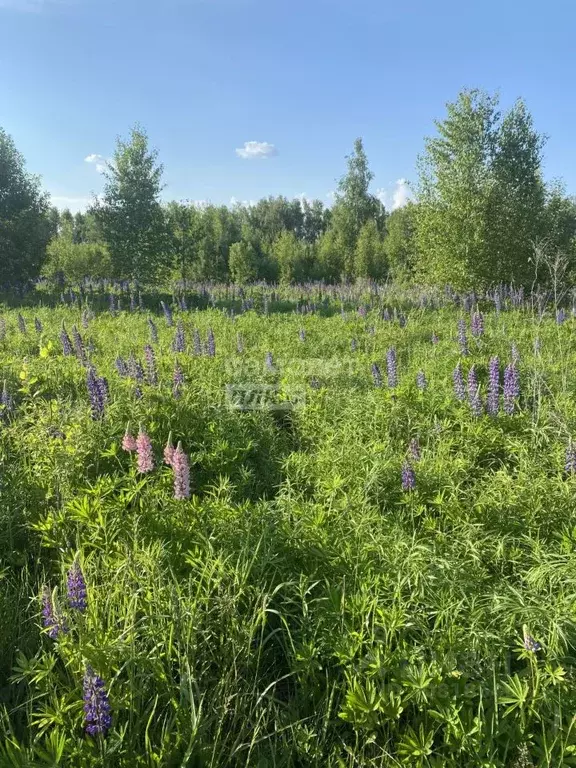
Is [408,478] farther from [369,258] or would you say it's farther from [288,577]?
[369,258]

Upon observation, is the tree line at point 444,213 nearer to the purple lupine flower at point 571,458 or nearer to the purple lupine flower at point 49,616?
the purple lupine flower at point 571,458

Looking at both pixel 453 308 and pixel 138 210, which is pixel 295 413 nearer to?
pixel 453 308

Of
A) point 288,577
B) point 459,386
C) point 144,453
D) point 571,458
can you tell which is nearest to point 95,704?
point 288,577

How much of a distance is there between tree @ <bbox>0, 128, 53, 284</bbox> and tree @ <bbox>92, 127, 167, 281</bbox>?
245cm

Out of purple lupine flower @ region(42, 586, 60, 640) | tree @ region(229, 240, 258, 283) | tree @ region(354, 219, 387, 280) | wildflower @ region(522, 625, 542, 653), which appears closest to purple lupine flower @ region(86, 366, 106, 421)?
purple lupine flower @ region(42, 586, 60, 640)

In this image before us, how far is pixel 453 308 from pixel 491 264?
4.29 m

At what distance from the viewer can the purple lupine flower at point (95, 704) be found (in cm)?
171

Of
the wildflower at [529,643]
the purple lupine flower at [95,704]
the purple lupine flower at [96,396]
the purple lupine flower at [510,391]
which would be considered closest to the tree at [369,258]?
the purple lupine flower at [510,391]

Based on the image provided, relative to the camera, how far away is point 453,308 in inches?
536

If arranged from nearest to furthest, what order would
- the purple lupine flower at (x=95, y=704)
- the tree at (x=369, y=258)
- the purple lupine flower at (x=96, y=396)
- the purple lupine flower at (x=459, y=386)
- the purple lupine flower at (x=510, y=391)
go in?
the purple lupine flower at (x=95, y=704) → the purple lupine flower at (x=96, y=396) → the purple lupine flower at (x=510, y=391) → the purple lupine flower at (x=459, y=386) → the tree at (x=369, y=258)

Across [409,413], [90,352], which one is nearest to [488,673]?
[409,413]

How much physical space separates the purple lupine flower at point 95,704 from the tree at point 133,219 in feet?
59.5

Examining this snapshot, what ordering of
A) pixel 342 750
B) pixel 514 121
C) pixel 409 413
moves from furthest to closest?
pixel 514 121
pixel 409 413
pixel 342 750

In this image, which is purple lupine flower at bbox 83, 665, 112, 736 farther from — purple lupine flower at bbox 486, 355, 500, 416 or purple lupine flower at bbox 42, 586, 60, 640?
purple lupine flower at bbox 486, 355, 500, 416
